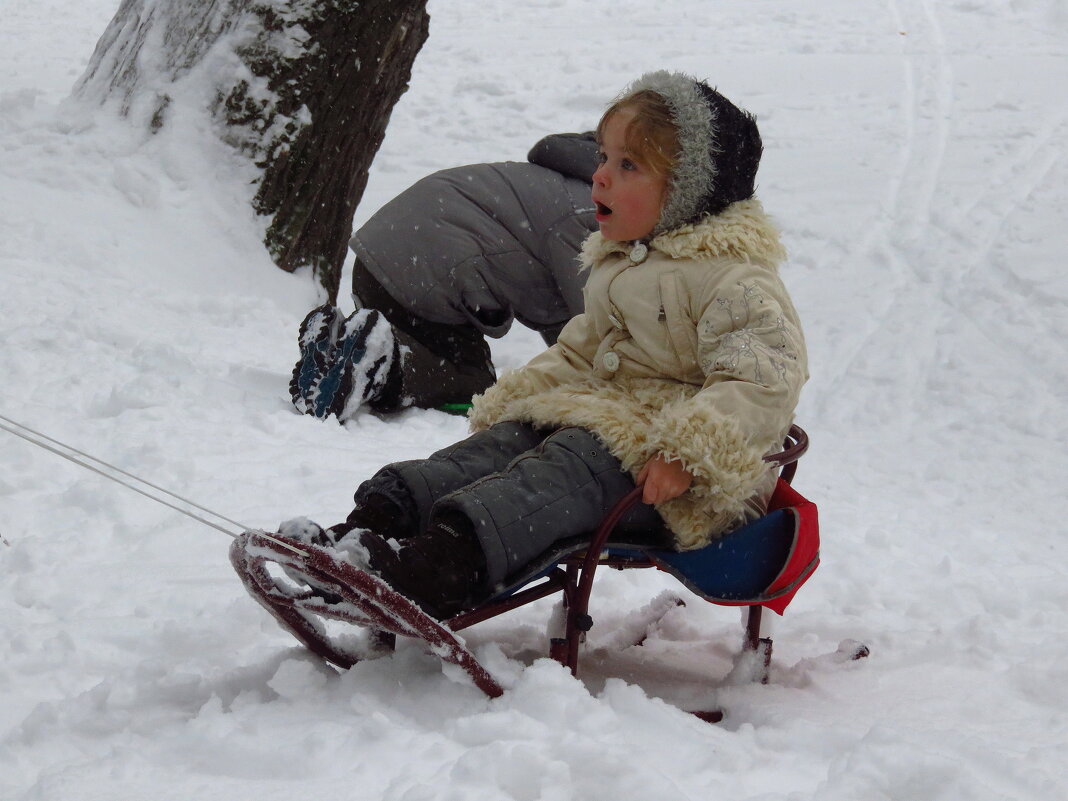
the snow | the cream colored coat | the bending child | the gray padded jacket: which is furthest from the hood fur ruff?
the gray padded jacket

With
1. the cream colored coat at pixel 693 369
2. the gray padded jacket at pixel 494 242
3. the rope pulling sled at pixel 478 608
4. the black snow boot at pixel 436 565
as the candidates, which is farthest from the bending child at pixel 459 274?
the black snow boot at pixel 436 565

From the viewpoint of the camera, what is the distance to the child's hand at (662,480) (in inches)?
88.7

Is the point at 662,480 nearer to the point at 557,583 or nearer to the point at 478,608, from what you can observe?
the point at 557,583

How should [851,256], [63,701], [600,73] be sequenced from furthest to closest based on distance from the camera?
[600,73], [851,256], [63,701]

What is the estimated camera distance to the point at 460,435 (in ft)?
14.2

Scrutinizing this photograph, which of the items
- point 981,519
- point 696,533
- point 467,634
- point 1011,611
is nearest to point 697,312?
point 696,533

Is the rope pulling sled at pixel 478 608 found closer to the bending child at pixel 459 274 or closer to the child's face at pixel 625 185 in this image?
the child's face at pixel 625 185

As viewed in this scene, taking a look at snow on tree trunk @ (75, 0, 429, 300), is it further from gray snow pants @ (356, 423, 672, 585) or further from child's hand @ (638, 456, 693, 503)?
child's hand @ (638, 456, 693, 503)

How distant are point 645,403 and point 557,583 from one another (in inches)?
16.6

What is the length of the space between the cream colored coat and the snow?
438 mm

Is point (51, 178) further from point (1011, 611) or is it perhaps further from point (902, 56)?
point (902, 56)

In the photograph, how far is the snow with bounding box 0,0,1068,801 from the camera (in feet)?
6.31

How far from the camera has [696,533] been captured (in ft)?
7.73

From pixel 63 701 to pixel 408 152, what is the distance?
662cm
